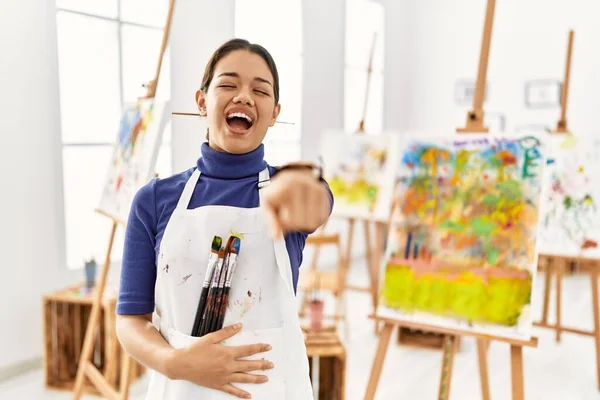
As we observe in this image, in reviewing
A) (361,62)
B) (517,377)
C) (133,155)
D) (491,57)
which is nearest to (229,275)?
(517,377)

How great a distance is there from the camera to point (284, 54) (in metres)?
4.60

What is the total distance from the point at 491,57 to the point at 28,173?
15.3ft

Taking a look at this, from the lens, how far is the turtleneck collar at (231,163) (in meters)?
1.01

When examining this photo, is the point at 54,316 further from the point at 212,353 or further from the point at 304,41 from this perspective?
the point at 304,41

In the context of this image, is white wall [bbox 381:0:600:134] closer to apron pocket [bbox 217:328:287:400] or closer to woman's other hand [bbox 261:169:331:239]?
apron pocket [bbox 217:328:287:400]

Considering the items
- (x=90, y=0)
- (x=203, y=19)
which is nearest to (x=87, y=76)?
(x=90, y=0)

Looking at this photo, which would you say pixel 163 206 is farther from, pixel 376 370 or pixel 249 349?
pixel 376 370

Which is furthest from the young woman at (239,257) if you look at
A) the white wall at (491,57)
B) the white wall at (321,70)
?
the white wall at (491,57)

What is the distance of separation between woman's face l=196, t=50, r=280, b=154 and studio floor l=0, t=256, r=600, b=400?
2001mm

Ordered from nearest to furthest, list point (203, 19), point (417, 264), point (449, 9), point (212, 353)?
point (212, 353) → point (417, 264) → point (203, 19) → point (449, 9)

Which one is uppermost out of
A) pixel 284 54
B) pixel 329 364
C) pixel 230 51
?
pixel 284 54

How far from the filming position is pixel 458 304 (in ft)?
6.27

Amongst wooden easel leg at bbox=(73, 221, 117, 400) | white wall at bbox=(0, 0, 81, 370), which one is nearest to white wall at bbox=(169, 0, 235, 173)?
white wall at bbox=(0, 0, 81, 370)

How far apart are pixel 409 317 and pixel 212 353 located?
1.18m
